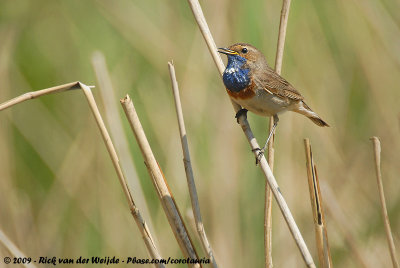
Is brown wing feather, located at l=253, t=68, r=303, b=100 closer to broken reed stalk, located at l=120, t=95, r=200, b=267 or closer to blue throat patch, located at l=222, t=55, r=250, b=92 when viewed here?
blue throat patch, located at l=222, t=55, r=250, b=92

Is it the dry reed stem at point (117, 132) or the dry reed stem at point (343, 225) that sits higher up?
the dry reed stem at point (117, 132)

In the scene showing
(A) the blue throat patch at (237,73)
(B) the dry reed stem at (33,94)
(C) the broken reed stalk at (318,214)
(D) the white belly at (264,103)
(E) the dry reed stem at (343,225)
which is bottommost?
(E) the dry reed stem at (343,225)

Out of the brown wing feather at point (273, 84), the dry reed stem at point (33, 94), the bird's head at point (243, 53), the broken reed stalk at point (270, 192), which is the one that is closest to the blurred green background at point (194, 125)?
the bird's head at point (243, 53)

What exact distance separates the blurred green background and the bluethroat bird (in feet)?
1.15

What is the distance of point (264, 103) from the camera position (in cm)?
359

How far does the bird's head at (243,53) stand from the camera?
3.65 meters

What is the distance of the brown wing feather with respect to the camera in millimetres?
3594

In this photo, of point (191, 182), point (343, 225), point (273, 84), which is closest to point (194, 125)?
point (273, 84)

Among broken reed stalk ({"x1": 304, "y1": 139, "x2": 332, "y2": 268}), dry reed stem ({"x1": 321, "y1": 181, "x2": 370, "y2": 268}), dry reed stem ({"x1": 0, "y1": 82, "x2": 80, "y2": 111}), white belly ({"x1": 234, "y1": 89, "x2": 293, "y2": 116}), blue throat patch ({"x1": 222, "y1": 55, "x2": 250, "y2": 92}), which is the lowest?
dry reed stem ({"x1": 321, "y1": 181, "x2": 370, "y2": 268})

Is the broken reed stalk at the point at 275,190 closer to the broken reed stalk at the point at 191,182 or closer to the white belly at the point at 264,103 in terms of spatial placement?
the broken reed stalk at the point at 191,182

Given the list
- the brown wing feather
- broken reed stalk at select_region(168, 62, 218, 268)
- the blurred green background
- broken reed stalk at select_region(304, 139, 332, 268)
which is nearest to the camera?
broken reed stalk at select_region(168, 62, 218, 268)

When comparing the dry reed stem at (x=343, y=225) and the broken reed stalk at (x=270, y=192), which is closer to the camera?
the broken reed stalk at (x=270, y=192)

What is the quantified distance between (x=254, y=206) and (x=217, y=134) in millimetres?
557

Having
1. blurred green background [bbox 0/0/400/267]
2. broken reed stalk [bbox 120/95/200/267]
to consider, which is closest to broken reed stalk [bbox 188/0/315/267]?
broken reed stalk [bbox 120/95/200/267]
